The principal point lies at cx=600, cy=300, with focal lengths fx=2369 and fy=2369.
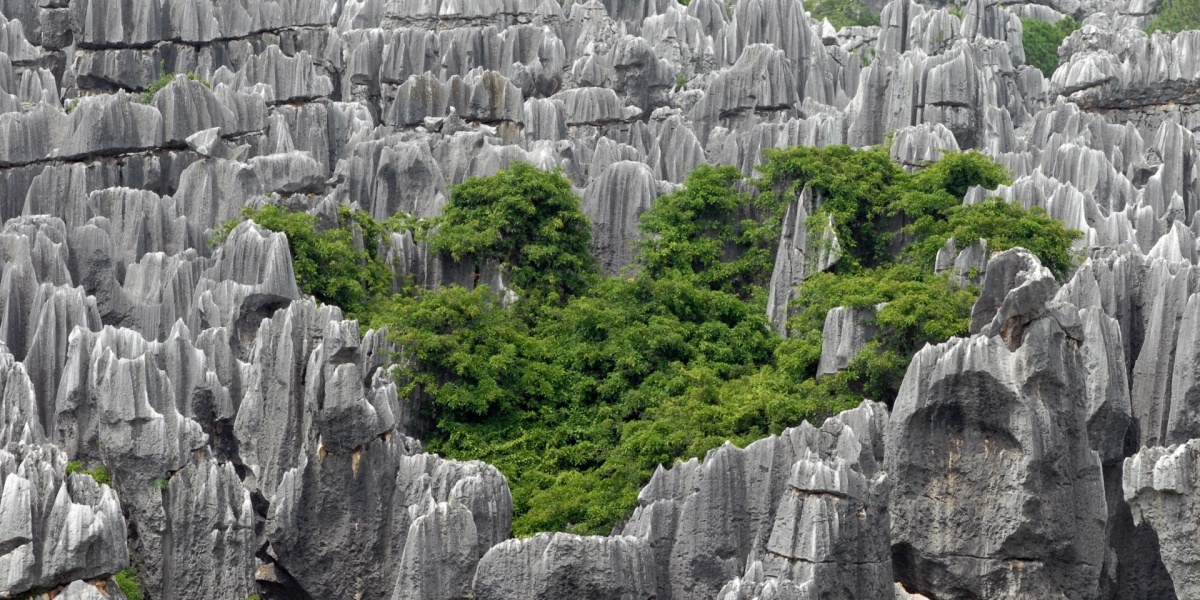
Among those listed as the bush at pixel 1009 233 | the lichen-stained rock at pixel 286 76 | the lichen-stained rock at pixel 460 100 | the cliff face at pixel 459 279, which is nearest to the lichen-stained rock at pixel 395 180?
the cliff face at pixel 459 279

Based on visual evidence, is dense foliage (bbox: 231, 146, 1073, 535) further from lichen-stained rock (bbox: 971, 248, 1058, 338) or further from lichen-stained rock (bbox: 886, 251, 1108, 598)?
lichen-stained rock (bbox: 886, 251, 1108, 598)

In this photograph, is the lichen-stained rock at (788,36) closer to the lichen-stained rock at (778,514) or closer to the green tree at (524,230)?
the green tree at (524,230)

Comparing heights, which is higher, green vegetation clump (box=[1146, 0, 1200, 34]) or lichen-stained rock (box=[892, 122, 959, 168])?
green vegetation clump (box=[1146, 0, 1200, 34])

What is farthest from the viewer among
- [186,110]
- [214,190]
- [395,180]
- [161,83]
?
[161,83]

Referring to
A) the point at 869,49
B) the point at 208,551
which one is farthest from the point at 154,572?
the point at 869,49

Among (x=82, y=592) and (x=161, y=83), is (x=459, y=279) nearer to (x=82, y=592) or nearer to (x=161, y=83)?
(x=161, y=83)

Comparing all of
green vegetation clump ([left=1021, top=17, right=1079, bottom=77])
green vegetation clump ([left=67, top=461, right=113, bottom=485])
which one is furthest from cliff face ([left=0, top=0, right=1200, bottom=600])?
green vegetation clump ([left=1021, top=17, right=1079, bottom=77])

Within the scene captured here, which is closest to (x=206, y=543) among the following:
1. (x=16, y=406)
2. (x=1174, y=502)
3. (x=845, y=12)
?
(x=16, y=406)
